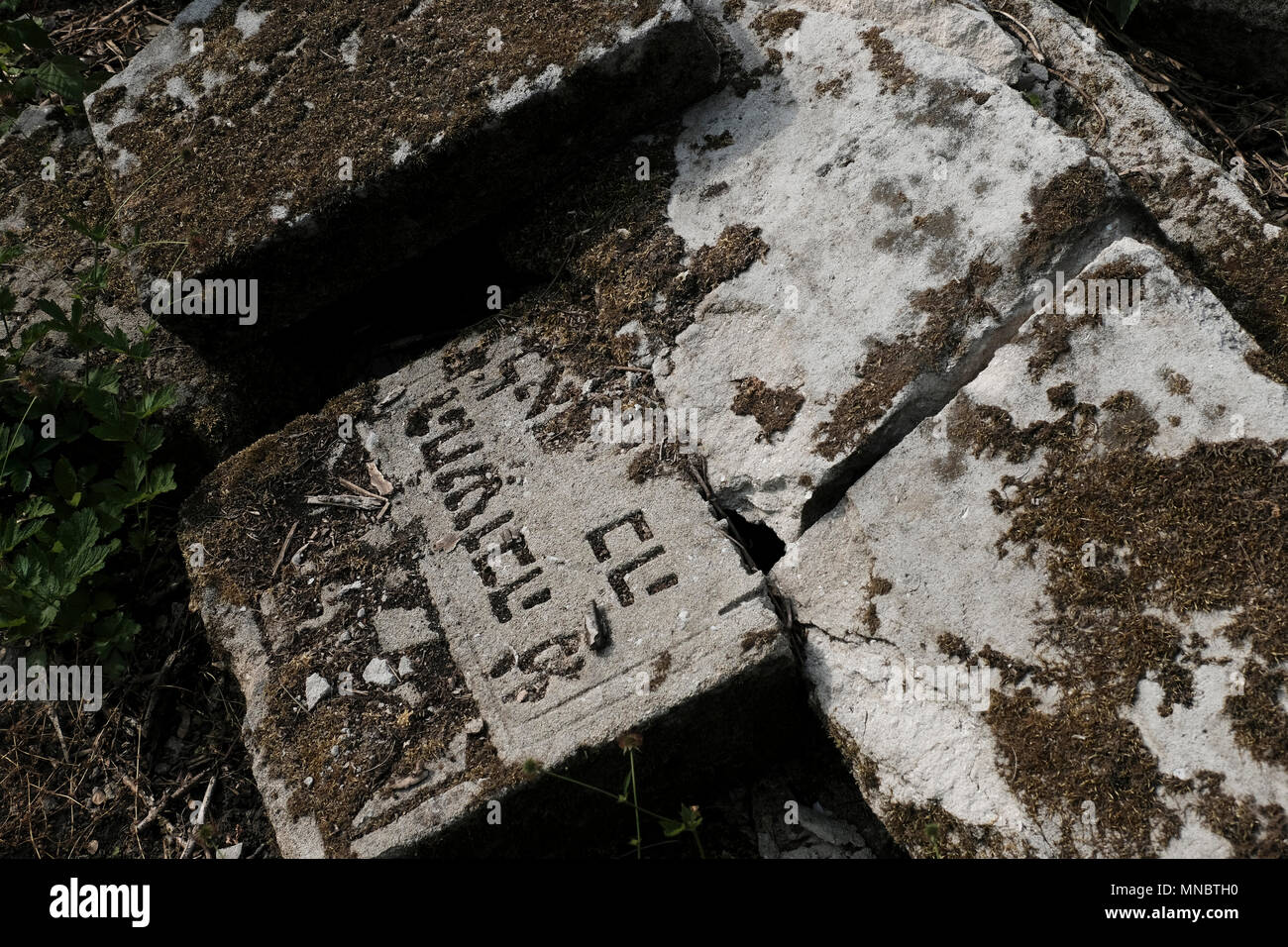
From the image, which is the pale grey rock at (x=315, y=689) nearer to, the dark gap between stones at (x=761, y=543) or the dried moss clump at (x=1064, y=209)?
the dark gap between stones at (x=761, y=543)

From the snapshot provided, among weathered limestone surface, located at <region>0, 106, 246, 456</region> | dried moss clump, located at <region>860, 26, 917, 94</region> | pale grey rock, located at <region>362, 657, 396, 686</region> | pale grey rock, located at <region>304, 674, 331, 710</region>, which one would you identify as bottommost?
pale grey rock, located at <region>304, 674, 331, 710</region>

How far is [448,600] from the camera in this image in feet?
8.60

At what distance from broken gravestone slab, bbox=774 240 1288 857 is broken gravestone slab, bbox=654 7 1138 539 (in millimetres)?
134

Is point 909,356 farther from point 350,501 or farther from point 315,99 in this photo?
point 315,99

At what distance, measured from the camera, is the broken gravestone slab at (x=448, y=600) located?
2.36m

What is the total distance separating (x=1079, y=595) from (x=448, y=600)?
5.16ft

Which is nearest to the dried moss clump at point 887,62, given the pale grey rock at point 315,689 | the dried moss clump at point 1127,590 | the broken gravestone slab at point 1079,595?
the broken gravestone slab at point 1079,595

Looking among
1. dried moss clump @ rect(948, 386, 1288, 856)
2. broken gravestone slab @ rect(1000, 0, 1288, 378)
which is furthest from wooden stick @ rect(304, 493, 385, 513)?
broken gravestone slab @ rect(1000, 0, 1288, 378)

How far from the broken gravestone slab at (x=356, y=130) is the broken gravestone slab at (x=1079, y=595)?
144cm

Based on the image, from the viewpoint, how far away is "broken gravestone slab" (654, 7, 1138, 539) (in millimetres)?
2600

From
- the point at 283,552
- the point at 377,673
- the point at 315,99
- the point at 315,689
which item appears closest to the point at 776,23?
the point at 315,99

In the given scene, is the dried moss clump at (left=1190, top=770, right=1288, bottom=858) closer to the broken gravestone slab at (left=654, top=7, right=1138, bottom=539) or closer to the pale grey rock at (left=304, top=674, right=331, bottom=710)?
the broken gravestone slab at (left=654, top=7, right=1138, bottom=539)

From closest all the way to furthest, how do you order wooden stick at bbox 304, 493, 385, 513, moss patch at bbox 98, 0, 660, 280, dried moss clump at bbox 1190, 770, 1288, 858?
dried moss clump at bbox 1190, 770, 1288, 858 < wooden stick at bbox 304, 493, 385, 513 < moss patch at bbox 98, 0, 660, 280

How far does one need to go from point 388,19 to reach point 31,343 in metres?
1.56
